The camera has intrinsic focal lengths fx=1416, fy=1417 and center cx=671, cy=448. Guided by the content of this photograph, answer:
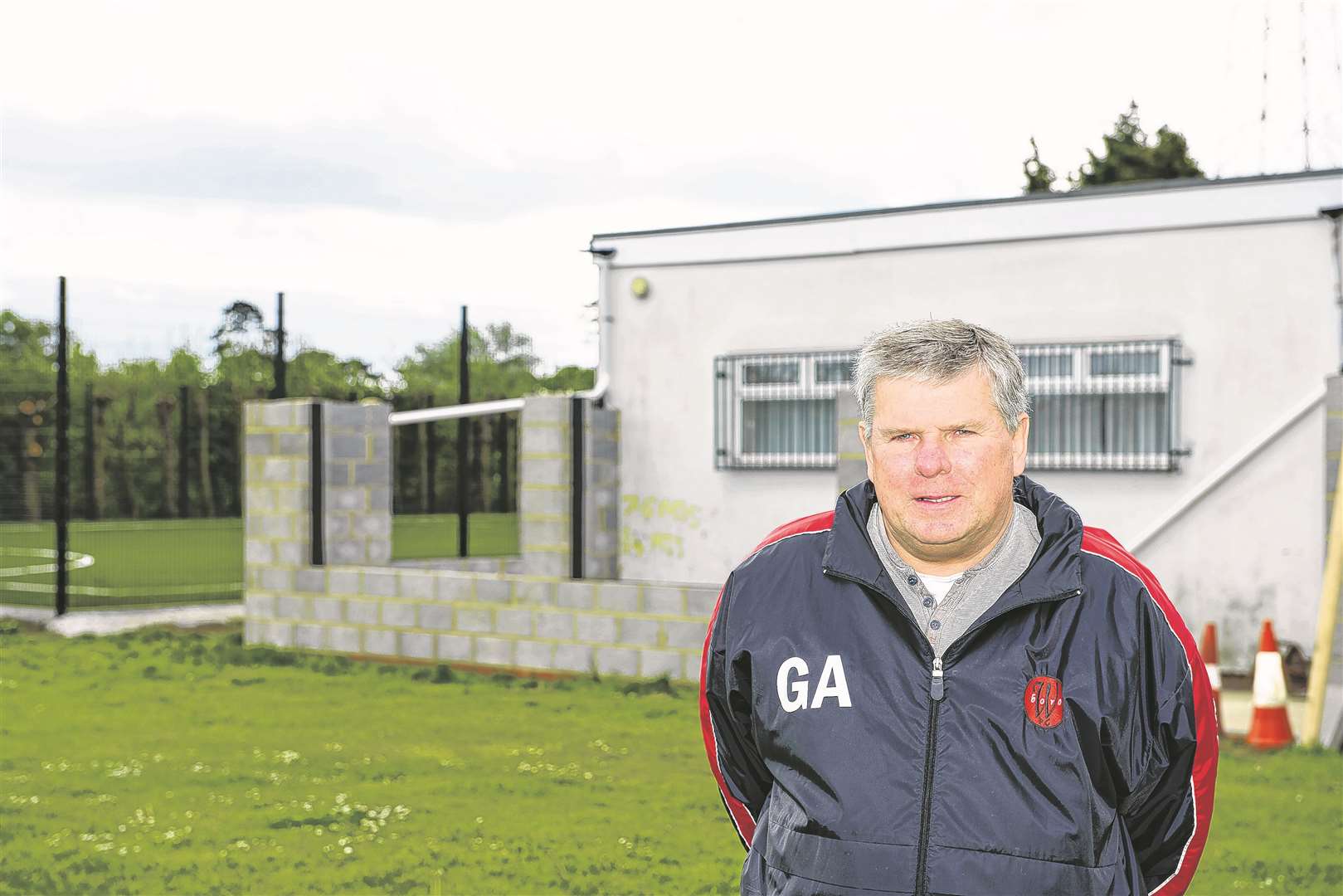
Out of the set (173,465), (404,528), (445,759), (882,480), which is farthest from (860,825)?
(404,528)

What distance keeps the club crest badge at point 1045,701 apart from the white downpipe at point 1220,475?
8.89 m

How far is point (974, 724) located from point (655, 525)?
11.8 m

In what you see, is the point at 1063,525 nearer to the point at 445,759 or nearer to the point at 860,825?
the point at 860,825

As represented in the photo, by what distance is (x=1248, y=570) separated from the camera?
443 inches

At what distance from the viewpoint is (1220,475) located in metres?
11.1

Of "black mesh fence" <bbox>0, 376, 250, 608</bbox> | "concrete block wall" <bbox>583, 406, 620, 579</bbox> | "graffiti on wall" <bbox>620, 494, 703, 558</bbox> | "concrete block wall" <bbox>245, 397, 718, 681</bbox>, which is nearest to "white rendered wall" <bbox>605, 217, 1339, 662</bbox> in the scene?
"graffiti on wall" <bbox>620, 494, 703, 558</bbox>

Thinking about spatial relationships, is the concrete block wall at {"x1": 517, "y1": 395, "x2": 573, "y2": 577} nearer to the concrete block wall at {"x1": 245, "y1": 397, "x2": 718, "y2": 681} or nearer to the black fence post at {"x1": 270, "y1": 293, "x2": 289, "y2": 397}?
the concrete block wall at {"x1": 245, "y1": 397, "x2": 718, "y2": 681}

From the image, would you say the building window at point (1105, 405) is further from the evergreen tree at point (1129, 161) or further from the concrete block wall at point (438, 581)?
the evergreen tree at point (1129, 161)

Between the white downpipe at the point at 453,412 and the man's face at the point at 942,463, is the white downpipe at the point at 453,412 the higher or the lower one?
the higher one

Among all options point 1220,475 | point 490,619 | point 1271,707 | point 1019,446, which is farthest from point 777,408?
point 1019,446

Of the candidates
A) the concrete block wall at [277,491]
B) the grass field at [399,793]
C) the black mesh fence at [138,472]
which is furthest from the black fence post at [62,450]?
the black mesh fence at [138,472]

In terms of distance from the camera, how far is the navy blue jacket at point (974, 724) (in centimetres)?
257

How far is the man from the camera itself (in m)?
2.58

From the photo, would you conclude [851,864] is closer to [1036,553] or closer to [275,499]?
[1036,553]
